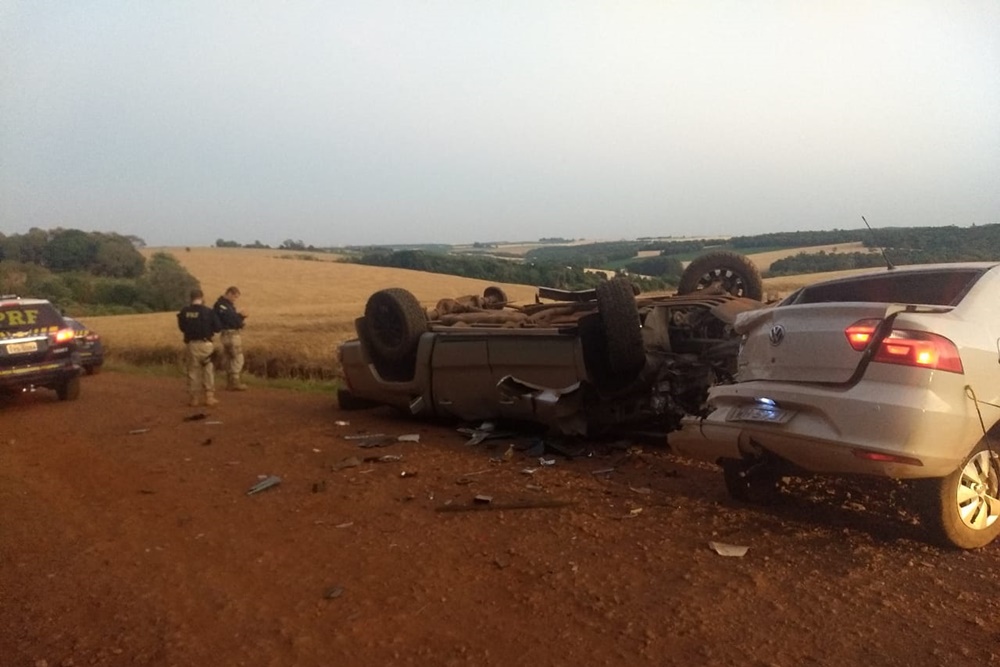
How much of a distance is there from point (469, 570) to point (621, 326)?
121 inches

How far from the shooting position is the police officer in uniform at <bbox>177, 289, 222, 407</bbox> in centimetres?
1150

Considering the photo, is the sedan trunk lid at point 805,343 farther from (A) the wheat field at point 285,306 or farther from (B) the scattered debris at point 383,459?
(A) the wheat field at point 285,306

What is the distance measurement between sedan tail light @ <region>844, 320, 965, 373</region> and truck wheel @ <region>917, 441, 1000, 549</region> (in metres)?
0.59

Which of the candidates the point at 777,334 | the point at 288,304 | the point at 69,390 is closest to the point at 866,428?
the point at 777,334

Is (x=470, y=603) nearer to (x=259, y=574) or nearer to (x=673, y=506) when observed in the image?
(x=259, y=574)

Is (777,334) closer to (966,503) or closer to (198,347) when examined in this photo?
(966,503)

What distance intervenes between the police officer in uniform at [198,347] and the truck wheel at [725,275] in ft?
20.7

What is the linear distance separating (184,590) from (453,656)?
5.53ft

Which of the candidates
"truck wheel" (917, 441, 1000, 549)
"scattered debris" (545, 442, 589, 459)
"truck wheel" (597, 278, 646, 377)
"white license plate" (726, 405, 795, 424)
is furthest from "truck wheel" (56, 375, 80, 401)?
"truck wheel" (917, 441, 1000, 549)

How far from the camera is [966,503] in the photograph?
4645mm

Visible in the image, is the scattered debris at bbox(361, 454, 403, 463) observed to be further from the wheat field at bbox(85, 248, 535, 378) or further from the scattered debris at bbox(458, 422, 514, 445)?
the wheat field at bbox(85, 248, 535, 378)

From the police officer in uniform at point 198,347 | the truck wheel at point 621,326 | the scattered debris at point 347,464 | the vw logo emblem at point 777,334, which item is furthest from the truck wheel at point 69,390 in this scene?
the vw logo emblem at point 777,334

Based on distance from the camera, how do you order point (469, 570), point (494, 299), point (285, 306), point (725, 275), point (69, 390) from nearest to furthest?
point (469, 570) → point (725, 275) → point (494, 299) → point (69, 390) → point (285, 306)

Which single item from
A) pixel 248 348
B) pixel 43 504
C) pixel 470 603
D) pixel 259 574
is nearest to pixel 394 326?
pixel 43 504
